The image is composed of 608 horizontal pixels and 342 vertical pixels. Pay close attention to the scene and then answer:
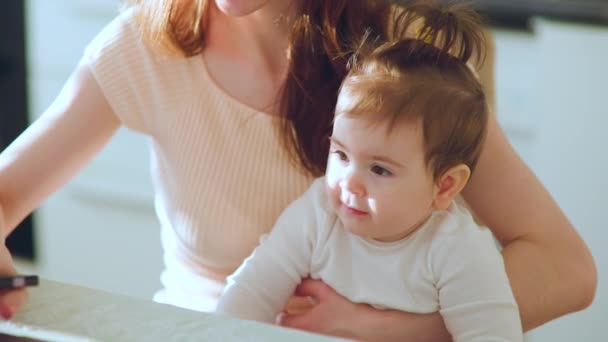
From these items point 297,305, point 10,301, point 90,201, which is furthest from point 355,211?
point 90,201

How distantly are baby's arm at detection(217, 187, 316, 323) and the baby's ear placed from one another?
0.41 feet

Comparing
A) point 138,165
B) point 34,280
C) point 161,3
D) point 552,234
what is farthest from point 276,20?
point 138,165

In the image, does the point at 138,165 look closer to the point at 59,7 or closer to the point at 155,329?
Answer: the point at 59,7

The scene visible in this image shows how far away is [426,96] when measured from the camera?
0.87 m

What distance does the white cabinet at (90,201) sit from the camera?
236 cm

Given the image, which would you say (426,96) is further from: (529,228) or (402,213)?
(529,228)

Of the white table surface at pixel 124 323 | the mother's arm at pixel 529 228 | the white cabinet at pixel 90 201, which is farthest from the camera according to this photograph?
the white cabinet at pixel 90 201

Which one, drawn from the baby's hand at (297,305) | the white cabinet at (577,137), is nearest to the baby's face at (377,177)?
the baby's hand at (297,305)

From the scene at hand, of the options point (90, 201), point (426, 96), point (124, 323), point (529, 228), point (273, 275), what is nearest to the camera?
point (124, 323)

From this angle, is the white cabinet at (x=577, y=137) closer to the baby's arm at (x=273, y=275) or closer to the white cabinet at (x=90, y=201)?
the white cabinet at (x=90, y=201)

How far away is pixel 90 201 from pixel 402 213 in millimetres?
1693

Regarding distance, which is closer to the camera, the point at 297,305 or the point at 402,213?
the point at 402,213

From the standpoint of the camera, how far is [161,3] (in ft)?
3.86

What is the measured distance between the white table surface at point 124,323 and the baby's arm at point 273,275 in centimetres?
28
